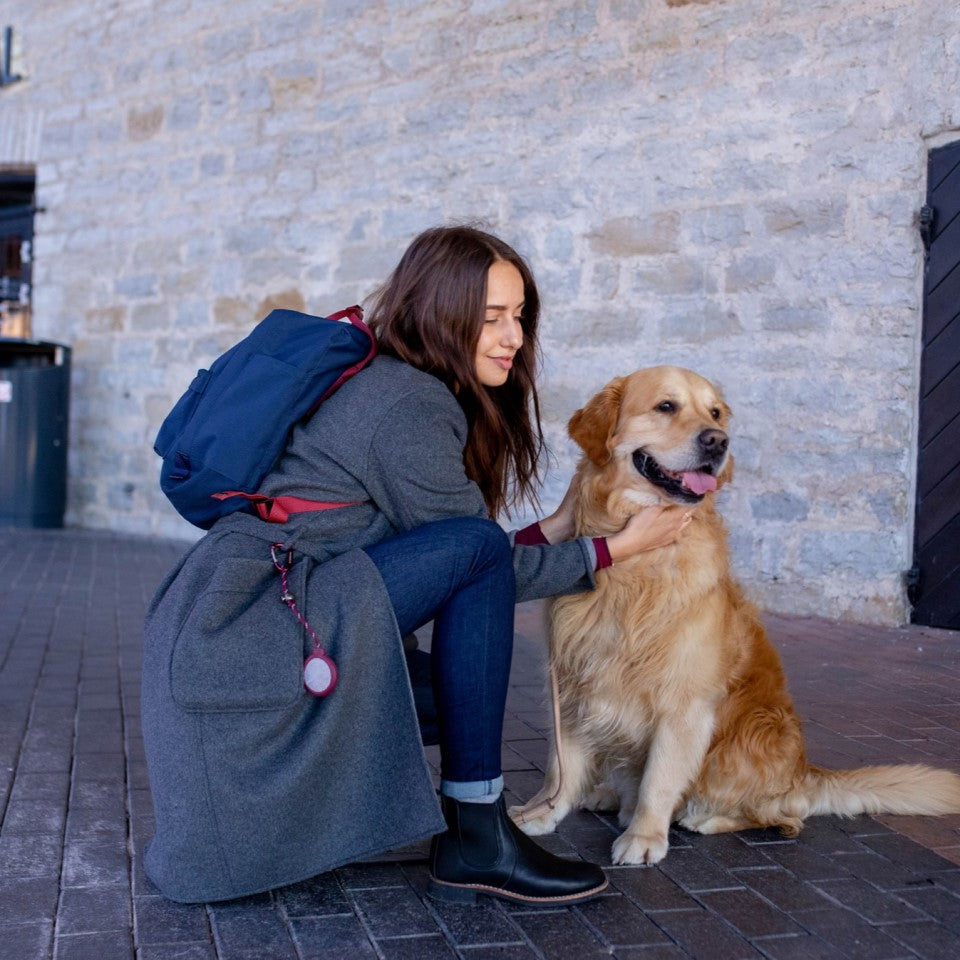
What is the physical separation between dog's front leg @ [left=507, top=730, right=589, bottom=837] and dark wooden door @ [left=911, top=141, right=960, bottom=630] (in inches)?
133

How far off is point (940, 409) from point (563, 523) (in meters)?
3.28

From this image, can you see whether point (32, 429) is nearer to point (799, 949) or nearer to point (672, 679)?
point (672, 679)

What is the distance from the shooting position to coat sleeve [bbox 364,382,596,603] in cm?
244

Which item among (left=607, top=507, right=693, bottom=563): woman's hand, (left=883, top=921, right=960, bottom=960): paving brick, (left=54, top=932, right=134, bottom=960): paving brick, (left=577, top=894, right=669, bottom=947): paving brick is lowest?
(left=54, top=932, right=134, bottom=960): paving brick

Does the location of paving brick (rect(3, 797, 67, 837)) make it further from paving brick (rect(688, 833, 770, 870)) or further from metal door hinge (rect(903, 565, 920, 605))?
metal door hinge (rect(903, 565, 920, 605))

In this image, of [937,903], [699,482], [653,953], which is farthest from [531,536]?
[937,903]

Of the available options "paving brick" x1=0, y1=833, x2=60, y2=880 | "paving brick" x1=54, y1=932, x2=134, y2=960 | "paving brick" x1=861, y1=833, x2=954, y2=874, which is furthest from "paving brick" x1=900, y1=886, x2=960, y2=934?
"paving brick" x1=0, y1=833, x2=60, y2=880

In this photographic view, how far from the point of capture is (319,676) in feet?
7.45

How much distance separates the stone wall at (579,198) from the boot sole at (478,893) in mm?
3868

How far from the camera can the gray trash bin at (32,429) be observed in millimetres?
9234

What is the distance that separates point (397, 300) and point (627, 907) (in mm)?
1483

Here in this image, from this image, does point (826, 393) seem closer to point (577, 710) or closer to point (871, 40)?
point (871, 40)

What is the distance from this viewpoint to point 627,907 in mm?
2475

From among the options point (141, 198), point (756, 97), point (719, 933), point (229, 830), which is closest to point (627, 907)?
point (719, 933)
